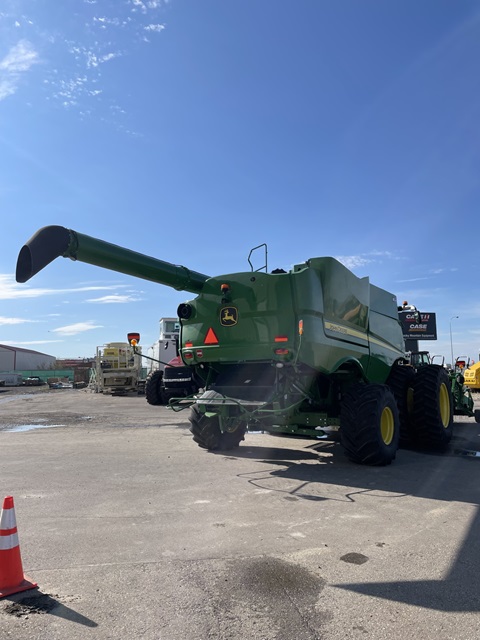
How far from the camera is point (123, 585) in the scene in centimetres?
367

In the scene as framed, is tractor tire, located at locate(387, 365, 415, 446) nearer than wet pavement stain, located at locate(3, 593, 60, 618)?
No

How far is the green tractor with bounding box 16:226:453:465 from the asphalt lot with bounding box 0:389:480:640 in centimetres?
70

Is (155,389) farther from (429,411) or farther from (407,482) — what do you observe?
(407,482)

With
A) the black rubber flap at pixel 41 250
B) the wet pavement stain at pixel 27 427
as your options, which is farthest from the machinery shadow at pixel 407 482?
the wet pavement stain at pixel 27 427

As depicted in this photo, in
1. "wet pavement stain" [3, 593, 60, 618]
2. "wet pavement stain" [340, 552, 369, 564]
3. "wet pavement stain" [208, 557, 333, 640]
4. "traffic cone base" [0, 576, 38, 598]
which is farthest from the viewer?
"wet pavement stain" [340, 552, 369, 564]

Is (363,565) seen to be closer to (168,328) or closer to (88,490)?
(88,490)

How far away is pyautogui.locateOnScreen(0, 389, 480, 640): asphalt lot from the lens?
10.4 feet

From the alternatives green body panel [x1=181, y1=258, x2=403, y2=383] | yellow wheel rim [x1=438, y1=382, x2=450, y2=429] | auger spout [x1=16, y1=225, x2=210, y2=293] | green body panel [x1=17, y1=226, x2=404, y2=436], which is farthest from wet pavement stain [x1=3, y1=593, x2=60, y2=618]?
yellow wheel rim [x1=438, y1=382, x2=450, y2=429]

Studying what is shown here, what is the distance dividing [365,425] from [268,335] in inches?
77.7

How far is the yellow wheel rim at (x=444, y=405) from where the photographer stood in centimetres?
1031

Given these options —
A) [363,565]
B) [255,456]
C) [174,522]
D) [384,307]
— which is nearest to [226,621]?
[363,565]

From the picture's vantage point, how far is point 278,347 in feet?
24.4

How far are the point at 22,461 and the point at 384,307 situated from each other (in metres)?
7.35

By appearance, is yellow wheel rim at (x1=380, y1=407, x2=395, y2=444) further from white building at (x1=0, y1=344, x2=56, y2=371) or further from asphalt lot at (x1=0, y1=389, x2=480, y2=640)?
white building at (x1=0, y1=344, x2=56, y2=371)
